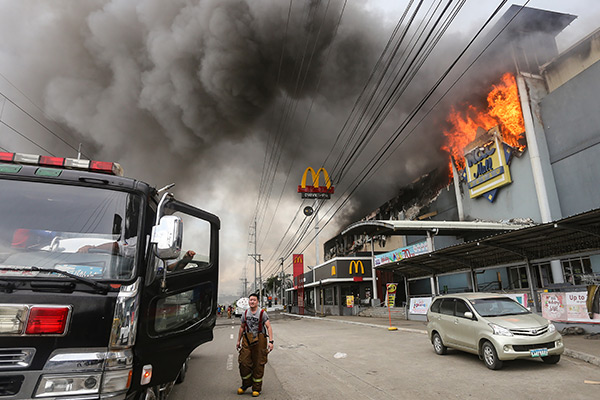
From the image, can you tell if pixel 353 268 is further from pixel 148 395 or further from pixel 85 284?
pixel 85 284

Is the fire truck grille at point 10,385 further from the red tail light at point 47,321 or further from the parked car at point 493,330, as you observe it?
the parked car at point 493,330

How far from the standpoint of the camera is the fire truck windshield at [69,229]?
9.74 feet

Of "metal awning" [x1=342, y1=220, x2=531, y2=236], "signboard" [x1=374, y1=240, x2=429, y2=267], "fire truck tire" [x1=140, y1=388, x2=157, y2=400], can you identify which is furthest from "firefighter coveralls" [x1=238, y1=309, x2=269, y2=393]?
"signboard" [x1=374, y1=240, x2=429, y2=267]

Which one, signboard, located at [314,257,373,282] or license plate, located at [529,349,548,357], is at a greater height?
signboard, located at [314,257,373,282]

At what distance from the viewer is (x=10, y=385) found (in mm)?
2477

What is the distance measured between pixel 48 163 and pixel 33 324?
5.57 feet

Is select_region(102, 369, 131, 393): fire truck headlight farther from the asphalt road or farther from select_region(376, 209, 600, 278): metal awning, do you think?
select_region(376, 209, 600, 278): metal awning

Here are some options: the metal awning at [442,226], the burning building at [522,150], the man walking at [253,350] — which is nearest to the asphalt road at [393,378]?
the man walking at [253,350]

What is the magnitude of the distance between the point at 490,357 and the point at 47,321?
767 cm

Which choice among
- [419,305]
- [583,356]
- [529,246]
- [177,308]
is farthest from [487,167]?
[177,308]

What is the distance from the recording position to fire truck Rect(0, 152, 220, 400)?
2564 millimetres

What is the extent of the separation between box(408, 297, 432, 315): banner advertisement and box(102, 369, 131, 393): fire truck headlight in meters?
19.1

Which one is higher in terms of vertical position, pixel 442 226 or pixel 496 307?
pixel 442 226

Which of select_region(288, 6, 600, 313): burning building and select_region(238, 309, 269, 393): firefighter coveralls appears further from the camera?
select_region(288, 6, 600, 313): burning building
